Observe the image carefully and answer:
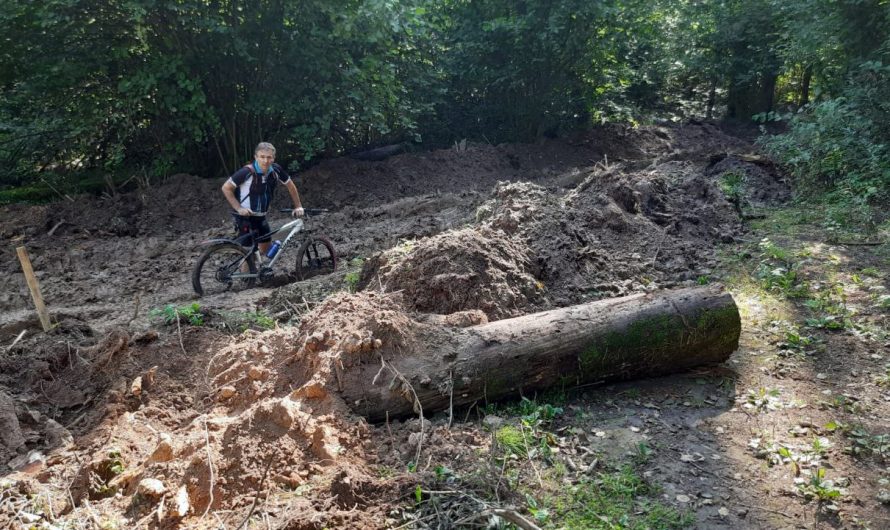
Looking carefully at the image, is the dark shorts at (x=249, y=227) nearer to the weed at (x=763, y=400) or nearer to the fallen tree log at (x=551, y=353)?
the fallen tree log at (x=551, y=353)

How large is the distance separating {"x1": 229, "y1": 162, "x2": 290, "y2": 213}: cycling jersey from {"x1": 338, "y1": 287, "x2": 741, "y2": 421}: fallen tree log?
3.87m

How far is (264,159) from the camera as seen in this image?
735 cm

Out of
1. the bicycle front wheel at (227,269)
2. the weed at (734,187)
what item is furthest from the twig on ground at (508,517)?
the weed at (734,187)

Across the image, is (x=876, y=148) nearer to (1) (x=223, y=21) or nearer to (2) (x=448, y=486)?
(2) (x=448, y=486)

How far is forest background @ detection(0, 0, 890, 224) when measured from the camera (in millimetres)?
10102

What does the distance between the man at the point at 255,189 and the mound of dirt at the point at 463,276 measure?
2.17 m

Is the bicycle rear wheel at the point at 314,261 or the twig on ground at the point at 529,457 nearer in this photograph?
the twig on ground at the point at 529,457

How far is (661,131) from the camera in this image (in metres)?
17.1

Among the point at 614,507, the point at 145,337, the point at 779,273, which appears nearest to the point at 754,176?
the point at 779,273

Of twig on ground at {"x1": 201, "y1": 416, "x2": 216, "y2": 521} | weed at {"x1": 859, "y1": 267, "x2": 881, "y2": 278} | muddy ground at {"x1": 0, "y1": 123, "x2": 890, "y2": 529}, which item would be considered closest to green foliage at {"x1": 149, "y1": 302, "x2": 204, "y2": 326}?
muddy ground at {"x1": 0, "y1": 123, "x2": 890, "y2": 529}

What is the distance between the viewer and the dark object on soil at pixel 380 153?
14125 millimetres

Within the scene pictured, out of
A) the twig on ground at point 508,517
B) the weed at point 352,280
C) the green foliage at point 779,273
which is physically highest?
the weed at point 352,280

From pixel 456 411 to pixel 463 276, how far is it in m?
1.45

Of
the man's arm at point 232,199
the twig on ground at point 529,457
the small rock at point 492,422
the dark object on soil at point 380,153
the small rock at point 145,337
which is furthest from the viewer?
the dark object on soil at point 380,153
